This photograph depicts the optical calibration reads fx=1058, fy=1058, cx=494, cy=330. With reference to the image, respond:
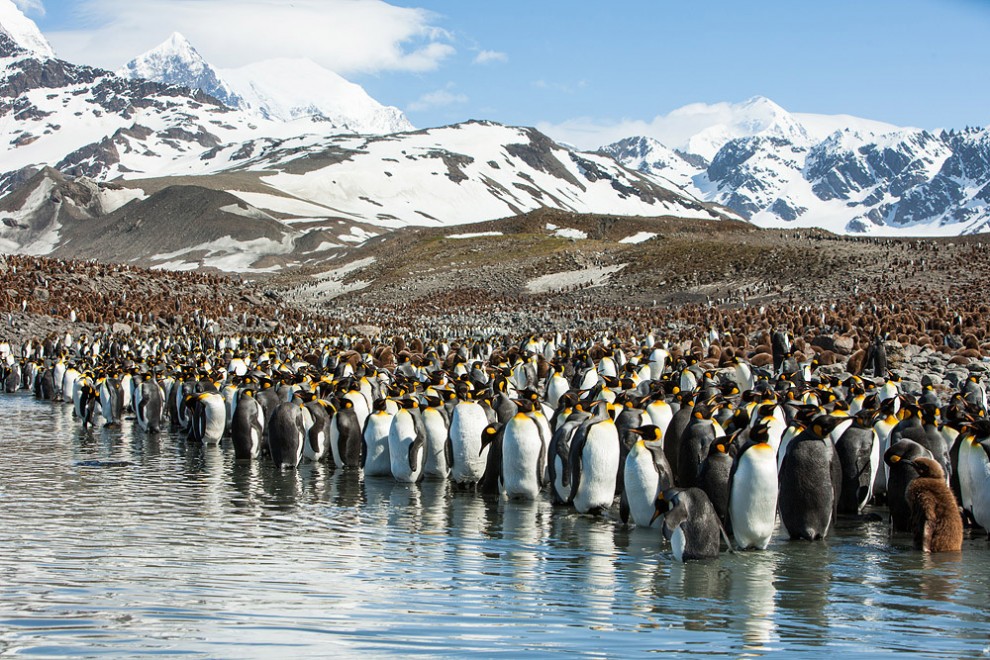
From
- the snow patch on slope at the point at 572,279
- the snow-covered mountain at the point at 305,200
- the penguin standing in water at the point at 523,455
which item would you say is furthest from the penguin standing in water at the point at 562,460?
the snow-covered mountain at the point at 305,200

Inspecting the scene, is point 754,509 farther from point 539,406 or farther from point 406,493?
point 406,493

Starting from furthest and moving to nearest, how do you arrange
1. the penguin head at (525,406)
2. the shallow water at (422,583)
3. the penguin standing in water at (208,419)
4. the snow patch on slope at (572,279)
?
the snow patch on slope at (572,279)
the penguin standing in water at (208,419)
the penguin head at (525,406)
the shallow water at (422,583)

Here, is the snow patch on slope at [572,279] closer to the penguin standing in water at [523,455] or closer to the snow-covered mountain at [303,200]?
the penguin standing in water at [523,455]

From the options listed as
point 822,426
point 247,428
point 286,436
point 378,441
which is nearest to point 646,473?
point 822,426

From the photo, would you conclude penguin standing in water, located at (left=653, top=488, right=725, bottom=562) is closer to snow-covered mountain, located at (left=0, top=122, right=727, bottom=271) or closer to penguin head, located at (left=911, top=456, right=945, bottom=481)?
penguin head, located at (left=911, top=456, right=945, bottom=481)

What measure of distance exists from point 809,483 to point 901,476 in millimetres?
931

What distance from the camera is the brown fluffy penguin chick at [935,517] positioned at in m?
7.93

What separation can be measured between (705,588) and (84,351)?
24.8 m

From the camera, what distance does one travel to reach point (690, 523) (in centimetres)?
740

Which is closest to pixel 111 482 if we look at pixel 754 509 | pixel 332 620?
pixel 332 620

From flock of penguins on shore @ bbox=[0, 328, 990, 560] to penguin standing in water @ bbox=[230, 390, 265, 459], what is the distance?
18 millimetres

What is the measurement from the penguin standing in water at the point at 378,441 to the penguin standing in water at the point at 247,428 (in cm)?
224

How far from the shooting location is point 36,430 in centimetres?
1664

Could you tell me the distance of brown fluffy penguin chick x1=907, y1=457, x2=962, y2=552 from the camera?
7926mm
